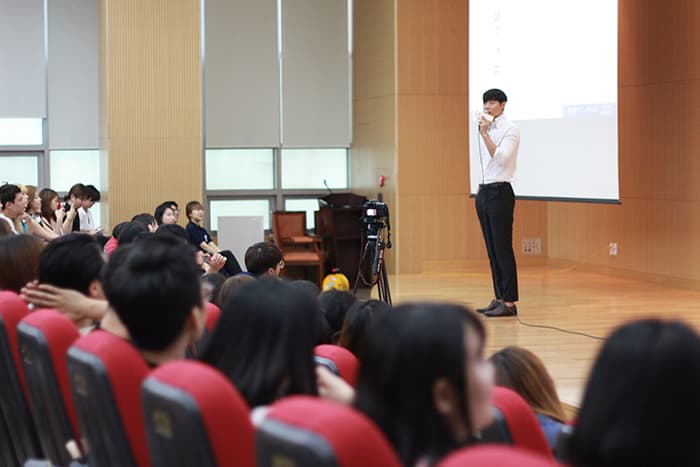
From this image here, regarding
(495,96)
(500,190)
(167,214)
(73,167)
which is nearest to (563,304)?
(500,190)

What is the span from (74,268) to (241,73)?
360 inches

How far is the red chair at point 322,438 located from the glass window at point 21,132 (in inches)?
442

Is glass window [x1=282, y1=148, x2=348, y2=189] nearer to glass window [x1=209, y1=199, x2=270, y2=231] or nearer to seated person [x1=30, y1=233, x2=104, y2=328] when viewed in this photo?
glass window [x1=209, y1=199, x2=270, y2=231]

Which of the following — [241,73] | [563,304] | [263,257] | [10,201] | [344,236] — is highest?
[241,73]

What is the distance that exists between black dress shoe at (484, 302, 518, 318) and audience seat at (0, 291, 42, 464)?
439 cm

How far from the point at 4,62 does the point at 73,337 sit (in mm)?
10295

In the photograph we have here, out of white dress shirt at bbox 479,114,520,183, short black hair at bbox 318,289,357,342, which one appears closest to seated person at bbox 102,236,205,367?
short black hair at bbox 318,289,357,342

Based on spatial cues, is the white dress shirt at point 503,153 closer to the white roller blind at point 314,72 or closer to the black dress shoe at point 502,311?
the black dress shoe at point 502,311

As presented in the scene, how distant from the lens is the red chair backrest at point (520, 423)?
1953 millimetres

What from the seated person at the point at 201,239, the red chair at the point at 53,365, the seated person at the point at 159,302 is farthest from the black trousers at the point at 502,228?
the seated person at the point at 159,302

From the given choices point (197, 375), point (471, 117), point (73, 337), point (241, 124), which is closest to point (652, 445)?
point (197, 375)

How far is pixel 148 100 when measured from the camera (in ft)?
34.3

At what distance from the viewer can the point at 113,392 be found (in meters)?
1.83

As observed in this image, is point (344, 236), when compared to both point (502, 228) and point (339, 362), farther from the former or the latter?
point (339, 362)
